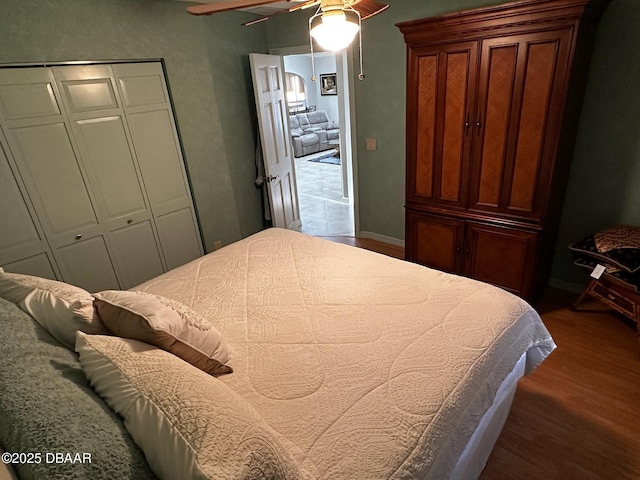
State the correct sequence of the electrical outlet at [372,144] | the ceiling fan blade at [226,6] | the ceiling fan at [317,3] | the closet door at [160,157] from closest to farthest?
the ceiling fan at [317,3]
the ceiling fan blade at [226,6]
the closet door at [160,157]
the electrical outlet at [372,144]

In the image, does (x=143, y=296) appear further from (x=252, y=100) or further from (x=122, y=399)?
(x=252, y=100)

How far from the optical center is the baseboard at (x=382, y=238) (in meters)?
3.84

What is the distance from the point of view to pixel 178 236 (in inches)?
129

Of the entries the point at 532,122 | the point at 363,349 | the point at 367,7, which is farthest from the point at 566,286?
the point at 367,7

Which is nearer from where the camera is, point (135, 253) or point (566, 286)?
point (566, 286)

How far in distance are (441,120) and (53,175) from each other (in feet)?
9.26

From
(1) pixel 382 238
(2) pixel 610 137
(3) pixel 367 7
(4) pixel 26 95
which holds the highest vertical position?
(3) pixel 367 7

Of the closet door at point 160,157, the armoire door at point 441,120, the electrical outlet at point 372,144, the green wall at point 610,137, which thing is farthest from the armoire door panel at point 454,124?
the closet door at point 160,157

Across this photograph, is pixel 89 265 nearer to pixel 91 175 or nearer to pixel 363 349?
pixel 91 175

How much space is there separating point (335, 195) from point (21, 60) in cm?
417

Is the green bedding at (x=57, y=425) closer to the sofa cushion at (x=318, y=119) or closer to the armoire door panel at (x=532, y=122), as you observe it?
the armoire door panel at (x=532, y=122)

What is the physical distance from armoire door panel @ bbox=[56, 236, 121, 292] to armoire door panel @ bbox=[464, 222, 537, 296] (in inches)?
115

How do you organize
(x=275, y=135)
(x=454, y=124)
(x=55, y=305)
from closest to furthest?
1. (x=55, y=305)
2. (x=454, y=124)
3. (x=275, y=135)

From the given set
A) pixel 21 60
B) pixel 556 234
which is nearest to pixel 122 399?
pixel 21 60
